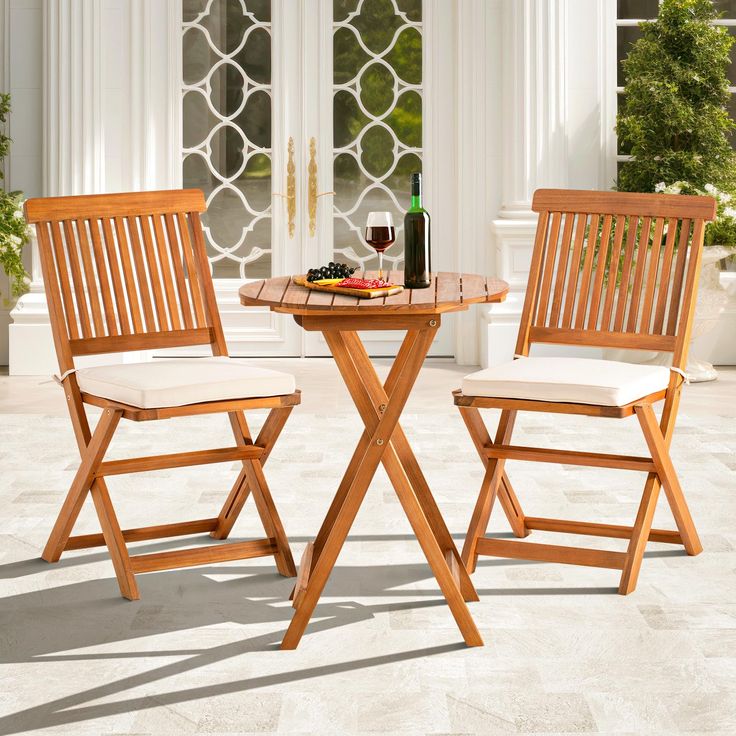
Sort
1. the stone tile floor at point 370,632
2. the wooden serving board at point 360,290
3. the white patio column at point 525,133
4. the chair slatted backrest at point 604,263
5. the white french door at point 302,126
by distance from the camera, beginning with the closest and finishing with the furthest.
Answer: the stone tile floor at point 370,632 → the wooden serving board at point 360,290 → the chair slatted backrest at point 604,263 → the white patio column at point 525,133 → the white french door at point 302,126

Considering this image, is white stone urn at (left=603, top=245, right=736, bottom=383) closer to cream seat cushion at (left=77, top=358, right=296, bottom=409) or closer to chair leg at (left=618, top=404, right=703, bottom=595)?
chair leg at (left=618, top=404, right=703, bottom=595)

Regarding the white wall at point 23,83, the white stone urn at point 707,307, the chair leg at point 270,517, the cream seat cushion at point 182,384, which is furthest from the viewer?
the white wall at point 23,83

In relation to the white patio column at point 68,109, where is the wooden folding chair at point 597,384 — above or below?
below

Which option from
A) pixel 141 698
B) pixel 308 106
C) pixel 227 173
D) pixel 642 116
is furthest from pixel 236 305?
pixel 141 698

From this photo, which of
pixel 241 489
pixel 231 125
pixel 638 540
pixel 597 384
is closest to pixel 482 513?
pixel 638 540

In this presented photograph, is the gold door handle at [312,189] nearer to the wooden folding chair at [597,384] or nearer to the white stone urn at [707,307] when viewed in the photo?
the white stone urn at [707,307]

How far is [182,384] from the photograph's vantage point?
267 centimetres

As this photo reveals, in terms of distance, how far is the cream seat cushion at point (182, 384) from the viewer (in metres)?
2.66

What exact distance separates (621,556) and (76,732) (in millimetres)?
1408

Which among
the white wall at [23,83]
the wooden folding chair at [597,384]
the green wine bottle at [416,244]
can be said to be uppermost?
the white wall at [23,83]

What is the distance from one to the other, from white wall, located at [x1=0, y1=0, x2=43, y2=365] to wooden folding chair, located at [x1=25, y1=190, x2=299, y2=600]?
3.60 m

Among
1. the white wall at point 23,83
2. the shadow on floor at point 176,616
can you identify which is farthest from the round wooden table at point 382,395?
the white wall at point 23,83

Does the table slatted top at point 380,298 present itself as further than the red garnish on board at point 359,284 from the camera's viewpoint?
No

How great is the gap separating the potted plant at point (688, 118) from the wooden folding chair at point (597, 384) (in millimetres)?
2765
